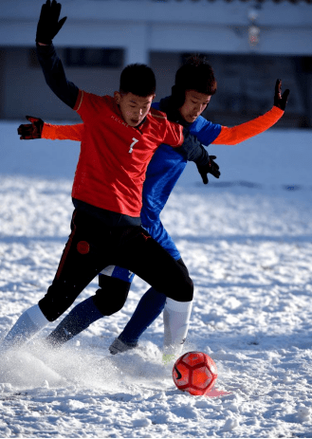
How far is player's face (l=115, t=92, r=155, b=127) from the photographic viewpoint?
8.68 feet

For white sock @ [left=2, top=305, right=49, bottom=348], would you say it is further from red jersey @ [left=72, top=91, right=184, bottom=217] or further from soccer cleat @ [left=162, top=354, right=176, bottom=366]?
soccer cleat @ [left=162, top=354, right=176, bottom=366]

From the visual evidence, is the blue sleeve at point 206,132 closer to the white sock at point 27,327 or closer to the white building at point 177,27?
the white sock at point 27,327

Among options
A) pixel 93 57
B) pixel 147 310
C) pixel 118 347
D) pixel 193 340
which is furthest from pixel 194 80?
pixel 93 57

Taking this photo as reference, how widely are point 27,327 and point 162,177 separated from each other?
972 millimetres

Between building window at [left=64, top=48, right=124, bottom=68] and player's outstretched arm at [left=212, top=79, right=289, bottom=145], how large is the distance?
1525 centimetres

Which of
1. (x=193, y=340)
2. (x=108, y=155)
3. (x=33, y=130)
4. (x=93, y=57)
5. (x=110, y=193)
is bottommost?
(x=193, y=340)

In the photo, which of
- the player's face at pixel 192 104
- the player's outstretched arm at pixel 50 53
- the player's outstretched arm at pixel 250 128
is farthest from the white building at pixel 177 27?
the player's outstretched arm at pixel 50 53

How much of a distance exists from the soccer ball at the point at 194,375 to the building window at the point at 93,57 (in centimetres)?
1596

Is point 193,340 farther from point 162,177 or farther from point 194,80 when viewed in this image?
point 194,80

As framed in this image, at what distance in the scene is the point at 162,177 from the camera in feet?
9.84

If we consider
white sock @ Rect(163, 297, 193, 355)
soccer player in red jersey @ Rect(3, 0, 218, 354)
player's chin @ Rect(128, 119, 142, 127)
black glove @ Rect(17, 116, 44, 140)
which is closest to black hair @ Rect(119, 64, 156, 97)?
soccer player in red jersey @ Rect(3, 0, 218, 354)

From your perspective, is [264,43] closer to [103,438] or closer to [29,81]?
[29,81]

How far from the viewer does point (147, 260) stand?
274 centimetres

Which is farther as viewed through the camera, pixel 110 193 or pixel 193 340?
pixel 193 340
